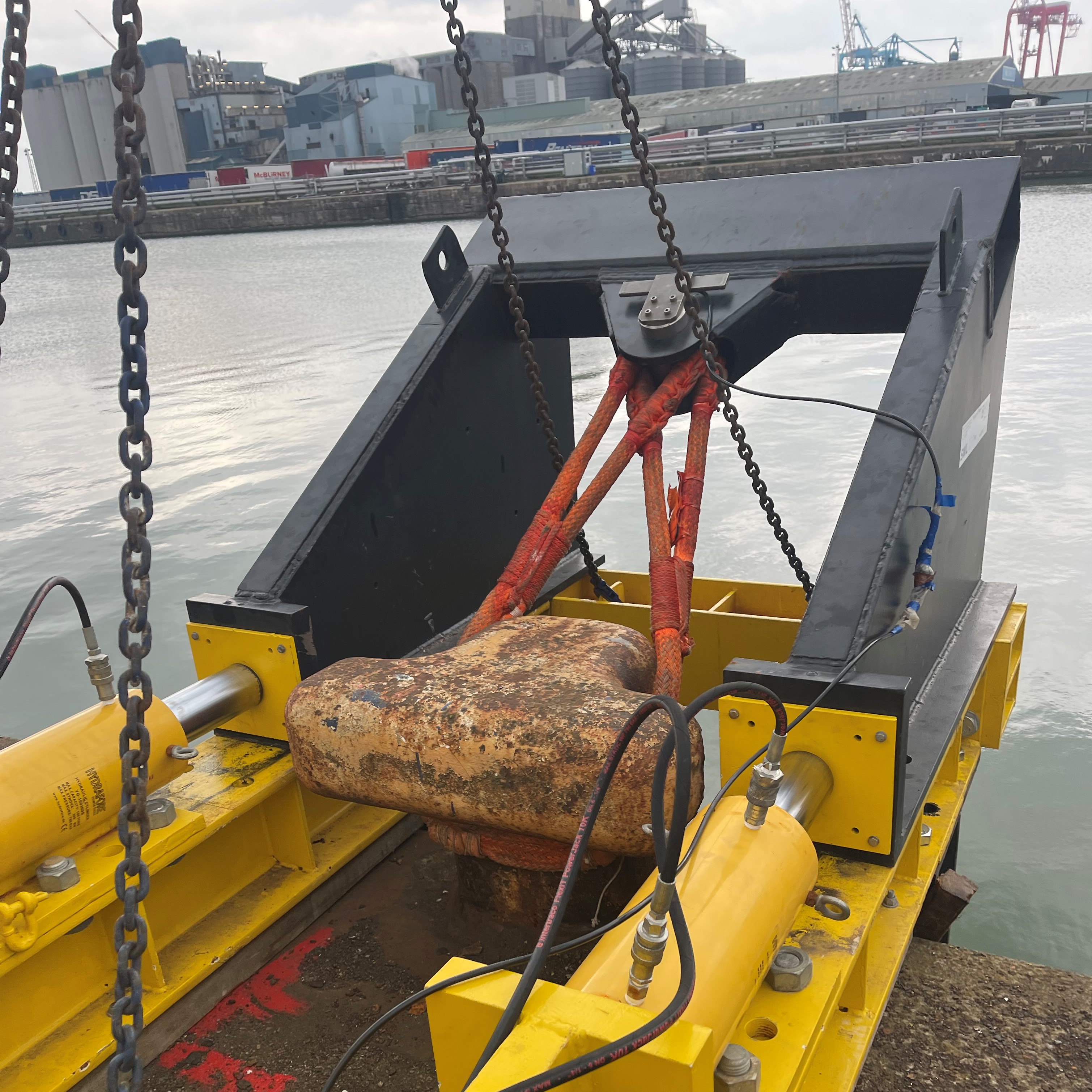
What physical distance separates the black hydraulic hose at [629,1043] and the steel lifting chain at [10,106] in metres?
1.13

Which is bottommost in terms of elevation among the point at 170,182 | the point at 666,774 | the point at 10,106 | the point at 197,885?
the point at 197,885

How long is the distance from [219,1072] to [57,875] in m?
0.51

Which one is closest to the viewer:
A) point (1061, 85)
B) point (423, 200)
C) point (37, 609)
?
point (37, 609)

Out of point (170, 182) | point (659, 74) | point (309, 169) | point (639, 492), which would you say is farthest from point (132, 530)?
point (659, 74)

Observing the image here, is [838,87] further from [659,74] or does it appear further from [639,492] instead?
[639,492]

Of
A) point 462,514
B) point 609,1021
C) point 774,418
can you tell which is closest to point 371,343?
point 774,418

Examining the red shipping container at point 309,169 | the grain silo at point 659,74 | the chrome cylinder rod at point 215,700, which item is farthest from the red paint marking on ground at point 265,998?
the grain silo at point 659,74

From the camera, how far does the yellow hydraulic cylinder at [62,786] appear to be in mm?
1704

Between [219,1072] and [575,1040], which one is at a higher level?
[575,1040]

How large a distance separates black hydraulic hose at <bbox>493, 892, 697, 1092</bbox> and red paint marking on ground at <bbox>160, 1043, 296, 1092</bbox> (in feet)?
3.39

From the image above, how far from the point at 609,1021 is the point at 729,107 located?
52.9 meters

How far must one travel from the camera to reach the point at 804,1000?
4.60 ft

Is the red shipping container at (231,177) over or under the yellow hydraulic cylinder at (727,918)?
over

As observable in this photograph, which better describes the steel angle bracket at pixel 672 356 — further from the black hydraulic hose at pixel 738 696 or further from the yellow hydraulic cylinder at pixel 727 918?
the yellow hydraulic cylinder at pixel 727 918
